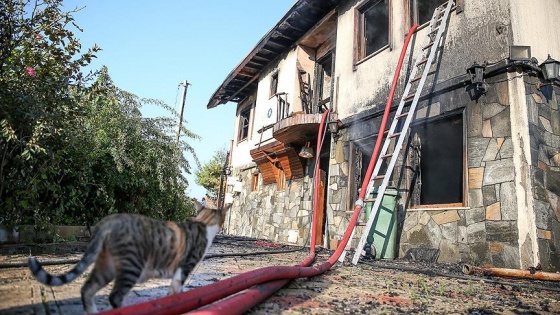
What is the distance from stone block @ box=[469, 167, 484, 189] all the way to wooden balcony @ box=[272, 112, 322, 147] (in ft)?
13.3

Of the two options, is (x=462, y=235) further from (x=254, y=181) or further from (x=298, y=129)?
(x=254, y=181)

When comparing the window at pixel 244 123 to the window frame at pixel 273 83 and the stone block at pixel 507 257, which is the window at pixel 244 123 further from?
the stone block at pixel 507 257

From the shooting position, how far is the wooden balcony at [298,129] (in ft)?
29.2

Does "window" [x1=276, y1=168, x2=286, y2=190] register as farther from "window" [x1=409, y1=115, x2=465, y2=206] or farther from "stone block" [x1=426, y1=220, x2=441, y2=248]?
"stone block" [x1=426, y1=220, x2=441, y2=248]

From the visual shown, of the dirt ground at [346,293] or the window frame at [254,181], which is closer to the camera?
the dirt ground at [346,293]

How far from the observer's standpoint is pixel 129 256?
192 cm

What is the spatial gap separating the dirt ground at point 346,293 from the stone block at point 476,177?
1.55m

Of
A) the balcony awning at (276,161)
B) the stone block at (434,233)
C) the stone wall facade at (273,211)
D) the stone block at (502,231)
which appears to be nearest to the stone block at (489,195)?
the stone block at (502,231)

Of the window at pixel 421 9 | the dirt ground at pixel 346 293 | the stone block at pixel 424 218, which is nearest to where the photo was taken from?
the dirt ground at pixel 346 293

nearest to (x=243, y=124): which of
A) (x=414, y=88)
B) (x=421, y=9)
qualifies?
(x=421, y=9)

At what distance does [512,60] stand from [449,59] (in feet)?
3.91

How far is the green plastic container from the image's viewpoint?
643cm

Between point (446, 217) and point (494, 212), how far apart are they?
81cm

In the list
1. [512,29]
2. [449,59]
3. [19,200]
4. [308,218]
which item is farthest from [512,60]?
[19,200]
